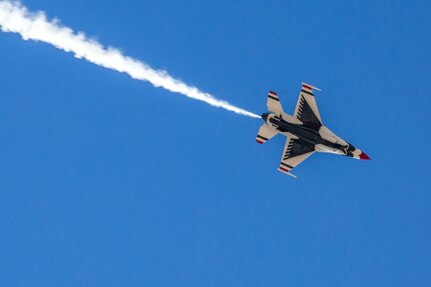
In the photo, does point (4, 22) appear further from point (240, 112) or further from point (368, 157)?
point (368, 157)

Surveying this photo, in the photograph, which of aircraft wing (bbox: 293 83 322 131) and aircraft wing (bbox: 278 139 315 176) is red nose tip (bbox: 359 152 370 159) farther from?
aircraft wing (bbox: 293 83 322 131)

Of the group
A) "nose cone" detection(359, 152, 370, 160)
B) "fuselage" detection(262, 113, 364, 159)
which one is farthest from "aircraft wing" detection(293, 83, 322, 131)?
"nose cone" detection(359, 152, 370, 160)

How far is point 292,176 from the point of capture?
7462cm

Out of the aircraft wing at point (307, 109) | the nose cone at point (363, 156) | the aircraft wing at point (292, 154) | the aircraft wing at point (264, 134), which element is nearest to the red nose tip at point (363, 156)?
the nose cone at point (363, 156)

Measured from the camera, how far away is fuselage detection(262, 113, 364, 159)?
2837 inches

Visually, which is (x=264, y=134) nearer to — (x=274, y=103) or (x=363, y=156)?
(x=274, y=103)

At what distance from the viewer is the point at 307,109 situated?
72750 millimetres

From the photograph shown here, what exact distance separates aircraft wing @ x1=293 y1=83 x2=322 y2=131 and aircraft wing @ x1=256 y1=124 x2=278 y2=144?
8.76ft

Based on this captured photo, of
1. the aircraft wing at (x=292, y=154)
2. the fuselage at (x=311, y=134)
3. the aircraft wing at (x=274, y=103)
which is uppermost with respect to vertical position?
the aircraft wing at (x=274, y=103)

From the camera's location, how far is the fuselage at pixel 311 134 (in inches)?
2837

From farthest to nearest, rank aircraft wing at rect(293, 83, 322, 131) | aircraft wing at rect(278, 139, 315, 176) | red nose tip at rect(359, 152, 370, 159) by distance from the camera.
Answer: red nose tip at rect(359, 152, 370, 159) → aircraft wing at rect(278, 139, 315, 176) → aircraft wing at rect(293, 83, 322, 131)

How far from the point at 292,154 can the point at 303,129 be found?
3.18 m

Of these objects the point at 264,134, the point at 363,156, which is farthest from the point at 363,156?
the point at 264,134

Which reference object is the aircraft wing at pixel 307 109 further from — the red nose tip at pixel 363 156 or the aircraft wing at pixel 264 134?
the red nose tip at pixel 363 156
